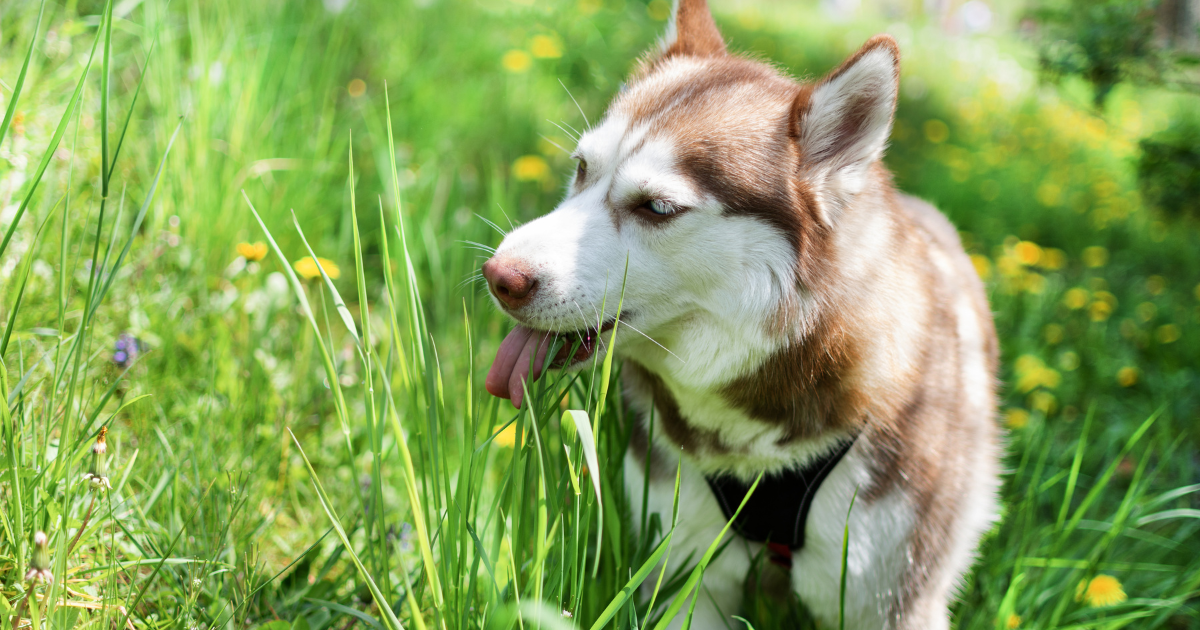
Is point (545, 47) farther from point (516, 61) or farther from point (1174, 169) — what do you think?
point (1174, 169)

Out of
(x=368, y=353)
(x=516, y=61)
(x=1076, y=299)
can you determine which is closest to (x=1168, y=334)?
(x=1076, y=299)

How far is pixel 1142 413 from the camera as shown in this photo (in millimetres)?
2893

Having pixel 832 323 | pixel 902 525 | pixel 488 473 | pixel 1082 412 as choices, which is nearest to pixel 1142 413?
pixel 1082 412

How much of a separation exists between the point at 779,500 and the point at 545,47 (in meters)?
3.14

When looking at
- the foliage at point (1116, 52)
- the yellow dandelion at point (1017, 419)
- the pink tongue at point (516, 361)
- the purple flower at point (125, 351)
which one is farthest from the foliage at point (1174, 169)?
the purple flower at point (125, 351)

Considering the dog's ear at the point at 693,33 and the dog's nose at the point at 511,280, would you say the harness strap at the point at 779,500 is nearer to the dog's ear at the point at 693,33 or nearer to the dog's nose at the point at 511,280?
the dog's nose at the point at 511,280

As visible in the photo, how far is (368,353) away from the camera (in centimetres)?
119

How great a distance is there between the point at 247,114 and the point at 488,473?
1.68 m

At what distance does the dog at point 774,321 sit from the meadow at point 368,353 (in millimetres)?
154

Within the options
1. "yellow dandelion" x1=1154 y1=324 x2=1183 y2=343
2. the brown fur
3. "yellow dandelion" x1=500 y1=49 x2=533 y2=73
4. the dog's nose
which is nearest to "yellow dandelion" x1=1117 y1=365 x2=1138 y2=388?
"yellow dandelion" x1=1154 y1=324 x2=1183 y2=343

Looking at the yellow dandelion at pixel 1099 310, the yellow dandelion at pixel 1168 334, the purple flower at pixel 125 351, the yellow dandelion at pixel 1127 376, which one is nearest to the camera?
the purple flower at pixel 125 351

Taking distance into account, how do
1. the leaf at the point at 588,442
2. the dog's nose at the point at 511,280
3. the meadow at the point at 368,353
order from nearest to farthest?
Answer: the leaf at the point at 588,442
the meadow at the point at 368,353
the dog's nose at the point at 511,280

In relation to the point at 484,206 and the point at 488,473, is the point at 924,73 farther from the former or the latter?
the point at 488,473

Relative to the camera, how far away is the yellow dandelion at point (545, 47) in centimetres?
389
